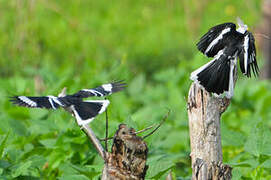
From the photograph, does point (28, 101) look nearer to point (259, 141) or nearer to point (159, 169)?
point (159, 169)

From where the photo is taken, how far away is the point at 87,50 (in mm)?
6875

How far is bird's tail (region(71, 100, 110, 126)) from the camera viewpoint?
4.77ft

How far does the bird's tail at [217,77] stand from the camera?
1574 mm

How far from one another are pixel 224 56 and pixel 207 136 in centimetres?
26

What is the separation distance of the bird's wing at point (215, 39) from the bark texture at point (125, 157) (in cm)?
39

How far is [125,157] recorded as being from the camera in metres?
1.53

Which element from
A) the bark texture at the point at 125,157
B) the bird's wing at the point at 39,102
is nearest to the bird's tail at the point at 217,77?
the bark texture at the point at 125,157

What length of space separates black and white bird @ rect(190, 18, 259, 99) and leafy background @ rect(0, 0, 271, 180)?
0.47 metres

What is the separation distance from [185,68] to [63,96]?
11.5ft

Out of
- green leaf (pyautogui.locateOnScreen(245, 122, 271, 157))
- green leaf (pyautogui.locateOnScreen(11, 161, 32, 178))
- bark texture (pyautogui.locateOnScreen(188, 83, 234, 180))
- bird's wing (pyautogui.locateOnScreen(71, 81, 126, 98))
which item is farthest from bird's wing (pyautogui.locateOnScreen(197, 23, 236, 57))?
green leaf (pyautogui.locateOnScreen(11, 161, 32, 178))

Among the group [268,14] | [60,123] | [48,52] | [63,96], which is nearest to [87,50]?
[48,52]

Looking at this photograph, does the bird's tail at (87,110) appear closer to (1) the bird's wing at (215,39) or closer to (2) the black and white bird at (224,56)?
(2) the black and white bird at (224,56)

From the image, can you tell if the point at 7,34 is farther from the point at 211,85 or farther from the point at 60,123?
the point at 211,85

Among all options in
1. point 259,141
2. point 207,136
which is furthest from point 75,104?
point 259,141
